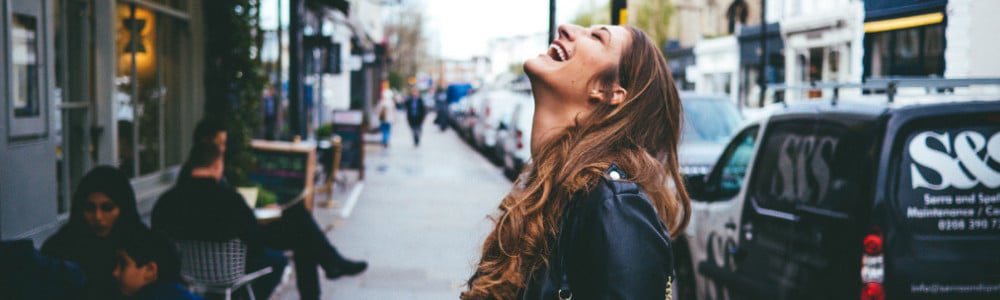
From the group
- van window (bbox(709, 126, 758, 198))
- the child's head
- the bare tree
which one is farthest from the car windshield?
the bare tree

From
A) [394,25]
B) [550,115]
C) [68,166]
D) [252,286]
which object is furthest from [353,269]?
[394,25]

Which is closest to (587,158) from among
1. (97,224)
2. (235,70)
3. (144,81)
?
(97,224)

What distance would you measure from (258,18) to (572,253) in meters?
9.03

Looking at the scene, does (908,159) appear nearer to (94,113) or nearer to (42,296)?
(42,296)

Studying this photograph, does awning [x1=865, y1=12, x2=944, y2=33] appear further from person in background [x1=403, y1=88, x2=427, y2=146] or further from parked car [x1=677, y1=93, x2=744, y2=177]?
person in background [x1=403, y1=88, x2=427, y2=146]

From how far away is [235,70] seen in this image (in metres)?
10.2

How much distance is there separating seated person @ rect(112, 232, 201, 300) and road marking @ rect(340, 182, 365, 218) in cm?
856

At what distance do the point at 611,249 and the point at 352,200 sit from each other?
1328cm

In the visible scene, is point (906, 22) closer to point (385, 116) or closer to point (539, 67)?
point (539, 67)

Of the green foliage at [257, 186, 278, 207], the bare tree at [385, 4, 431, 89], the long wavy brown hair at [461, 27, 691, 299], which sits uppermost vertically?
the bare tree at [385, 4, 431, 89]

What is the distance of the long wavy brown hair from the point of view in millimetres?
2064

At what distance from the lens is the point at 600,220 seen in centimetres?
187

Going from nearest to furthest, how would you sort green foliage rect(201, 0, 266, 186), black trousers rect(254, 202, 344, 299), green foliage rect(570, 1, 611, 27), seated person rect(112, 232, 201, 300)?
A: seated person rect(112, 232, 201, 300) < black trousers rect(254, 202, 344, 299) < green foliage rect(201, 0, 266, 186) < green foliage rect(570, 1, 611, 27)

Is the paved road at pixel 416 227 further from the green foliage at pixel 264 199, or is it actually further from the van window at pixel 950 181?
the van window at pixel 950 181
